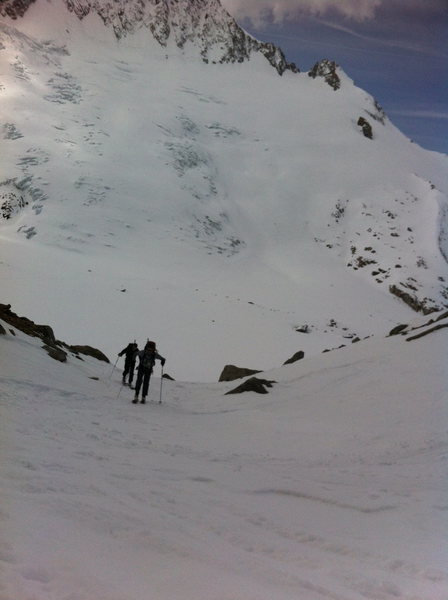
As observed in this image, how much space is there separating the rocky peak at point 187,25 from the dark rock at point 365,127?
3346 centimetres

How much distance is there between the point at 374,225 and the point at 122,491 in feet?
197

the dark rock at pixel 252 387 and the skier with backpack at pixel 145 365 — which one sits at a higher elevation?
the skier with backpack at pixel 145 365

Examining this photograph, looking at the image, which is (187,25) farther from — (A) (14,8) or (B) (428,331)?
(B) (428,331)

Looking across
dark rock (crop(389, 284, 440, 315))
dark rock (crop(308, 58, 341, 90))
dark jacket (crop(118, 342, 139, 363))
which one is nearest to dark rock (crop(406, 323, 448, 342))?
dark jacket (crop(118, 342, 139, 363))

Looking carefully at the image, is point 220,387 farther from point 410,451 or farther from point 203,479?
point 203,479

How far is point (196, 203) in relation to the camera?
54.4 m

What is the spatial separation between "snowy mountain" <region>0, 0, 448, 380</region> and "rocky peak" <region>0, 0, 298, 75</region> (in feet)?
12.1

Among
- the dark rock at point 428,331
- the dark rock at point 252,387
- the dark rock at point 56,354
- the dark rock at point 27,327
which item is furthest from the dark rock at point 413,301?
the dark rock at point 56,354

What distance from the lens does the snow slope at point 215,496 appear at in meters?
3.21

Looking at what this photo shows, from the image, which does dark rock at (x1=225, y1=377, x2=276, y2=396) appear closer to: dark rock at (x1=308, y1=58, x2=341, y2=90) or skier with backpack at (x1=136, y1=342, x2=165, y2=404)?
skier with backpack at (x1=136, y1=342, x2=165, y2=404)

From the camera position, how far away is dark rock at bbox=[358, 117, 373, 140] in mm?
81000

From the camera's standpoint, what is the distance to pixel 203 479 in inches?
229

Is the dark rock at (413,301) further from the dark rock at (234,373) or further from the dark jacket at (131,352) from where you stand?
the dark jacket at (131,352)

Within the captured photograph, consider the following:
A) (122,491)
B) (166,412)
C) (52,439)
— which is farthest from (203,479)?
(166,412)
